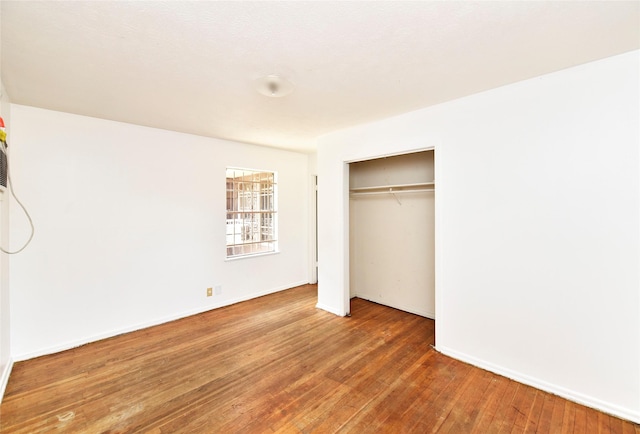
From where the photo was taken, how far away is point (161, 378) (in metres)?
2.41

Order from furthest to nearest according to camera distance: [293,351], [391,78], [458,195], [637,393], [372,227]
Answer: [372,227] → [293,351] → [458,195] → [391,78] → [637,393]

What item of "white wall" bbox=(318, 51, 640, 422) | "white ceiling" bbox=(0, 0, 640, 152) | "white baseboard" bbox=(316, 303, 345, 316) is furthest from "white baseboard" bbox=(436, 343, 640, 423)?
"white ceiling" bbox=(0, 0, 640, 152)

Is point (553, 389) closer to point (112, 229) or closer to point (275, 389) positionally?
point (275, 389)

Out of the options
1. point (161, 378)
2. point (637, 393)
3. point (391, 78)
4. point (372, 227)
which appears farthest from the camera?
point (372, 227)

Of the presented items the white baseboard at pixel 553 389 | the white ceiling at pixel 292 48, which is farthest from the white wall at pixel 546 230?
the white ceiling at pixel 292 48

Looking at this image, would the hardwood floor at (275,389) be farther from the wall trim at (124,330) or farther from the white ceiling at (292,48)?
the white ceiling at (292,48)

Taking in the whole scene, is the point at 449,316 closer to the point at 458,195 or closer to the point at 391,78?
the point at 458,195

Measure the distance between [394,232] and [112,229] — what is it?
362 centimetres

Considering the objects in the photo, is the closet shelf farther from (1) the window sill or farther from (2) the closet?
(1) the window sill

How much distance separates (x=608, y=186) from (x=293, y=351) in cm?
298

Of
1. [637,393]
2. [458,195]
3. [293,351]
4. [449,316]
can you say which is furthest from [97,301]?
[637,393]

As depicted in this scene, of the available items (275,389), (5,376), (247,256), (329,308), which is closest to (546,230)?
(275,389)

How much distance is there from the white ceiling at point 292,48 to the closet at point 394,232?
124 centimetres

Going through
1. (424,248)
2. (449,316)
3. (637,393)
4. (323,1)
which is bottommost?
(637,393)
